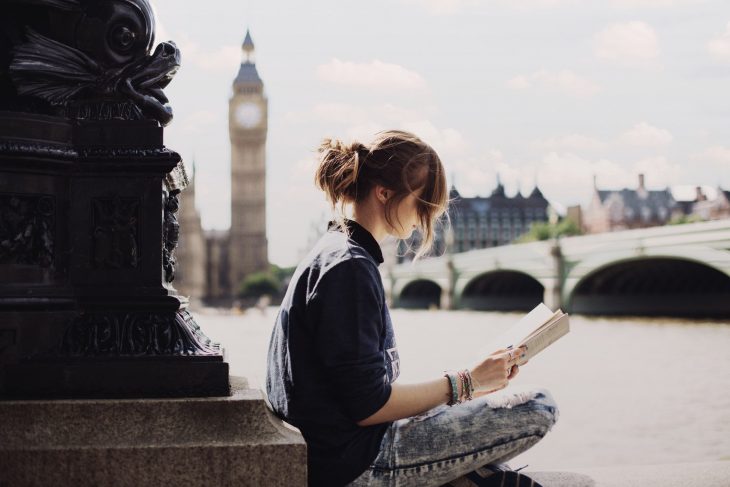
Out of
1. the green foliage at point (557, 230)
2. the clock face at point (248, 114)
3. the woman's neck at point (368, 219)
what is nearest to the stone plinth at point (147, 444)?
the woman's neck at point (368, 219)

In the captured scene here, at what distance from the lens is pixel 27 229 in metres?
2.05

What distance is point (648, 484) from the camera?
228cm

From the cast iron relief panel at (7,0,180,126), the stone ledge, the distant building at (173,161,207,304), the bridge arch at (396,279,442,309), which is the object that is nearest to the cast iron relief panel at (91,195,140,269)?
the cast iron relief panel at (7,0,180,126)

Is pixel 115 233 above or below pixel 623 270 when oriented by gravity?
above

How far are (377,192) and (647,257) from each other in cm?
2364

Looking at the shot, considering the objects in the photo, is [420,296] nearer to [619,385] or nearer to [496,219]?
[496,219]

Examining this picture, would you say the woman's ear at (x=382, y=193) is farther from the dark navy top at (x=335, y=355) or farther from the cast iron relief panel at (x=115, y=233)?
the cast iron relief panel at (x=115, y=233)

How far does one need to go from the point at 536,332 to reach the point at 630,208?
60351mm

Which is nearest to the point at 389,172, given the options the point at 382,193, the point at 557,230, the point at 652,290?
the point at 382,193

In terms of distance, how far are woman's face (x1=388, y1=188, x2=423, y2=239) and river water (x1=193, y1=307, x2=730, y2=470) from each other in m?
0.34

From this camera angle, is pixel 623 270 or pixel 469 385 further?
pixel 623 270

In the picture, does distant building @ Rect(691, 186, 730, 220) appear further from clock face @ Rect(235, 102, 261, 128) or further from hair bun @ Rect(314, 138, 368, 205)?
hair bun @ Rect(314, 138, 368, 205)

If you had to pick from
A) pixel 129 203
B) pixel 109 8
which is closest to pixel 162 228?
pixel 129 203

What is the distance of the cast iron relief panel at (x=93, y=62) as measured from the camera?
209 centimetres
